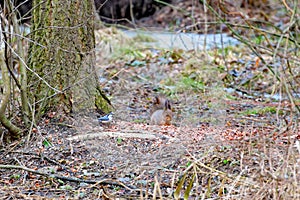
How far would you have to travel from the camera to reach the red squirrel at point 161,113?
5889mm

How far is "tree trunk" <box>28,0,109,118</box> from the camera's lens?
5012mm

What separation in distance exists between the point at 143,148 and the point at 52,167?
0.73 meters

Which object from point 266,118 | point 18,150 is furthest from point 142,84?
point 18,150

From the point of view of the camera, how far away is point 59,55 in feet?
16.5

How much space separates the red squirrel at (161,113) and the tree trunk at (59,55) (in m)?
1.02

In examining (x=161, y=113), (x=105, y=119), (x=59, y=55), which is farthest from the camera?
(x=161, y=113)

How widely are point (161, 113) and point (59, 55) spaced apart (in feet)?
4.47

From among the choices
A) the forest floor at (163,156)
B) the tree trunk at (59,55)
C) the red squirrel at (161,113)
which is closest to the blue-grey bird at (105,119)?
the forest floor at (163,156)

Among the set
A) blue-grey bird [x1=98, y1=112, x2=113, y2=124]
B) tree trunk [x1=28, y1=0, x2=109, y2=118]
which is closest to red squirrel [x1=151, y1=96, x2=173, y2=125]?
blue-grey bird [x1=98, y1=112, x2=113, y2=124]

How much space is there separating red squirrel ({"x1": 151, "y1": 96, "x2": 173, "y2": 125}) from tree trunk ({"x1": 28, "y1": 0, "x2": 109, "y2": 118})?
40.0 inches

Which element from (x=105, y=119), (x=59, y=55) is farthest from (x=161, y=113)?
(x=59, y=55)

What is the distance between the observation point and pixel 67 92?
5.08m

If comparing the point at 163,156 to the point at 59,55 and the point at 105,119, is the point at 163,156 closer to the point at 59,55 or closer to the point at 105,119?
the point at 105,119

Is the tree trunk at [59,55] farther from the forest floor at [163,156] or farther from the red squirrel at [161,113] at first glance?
the red squirrel at [161,113]
